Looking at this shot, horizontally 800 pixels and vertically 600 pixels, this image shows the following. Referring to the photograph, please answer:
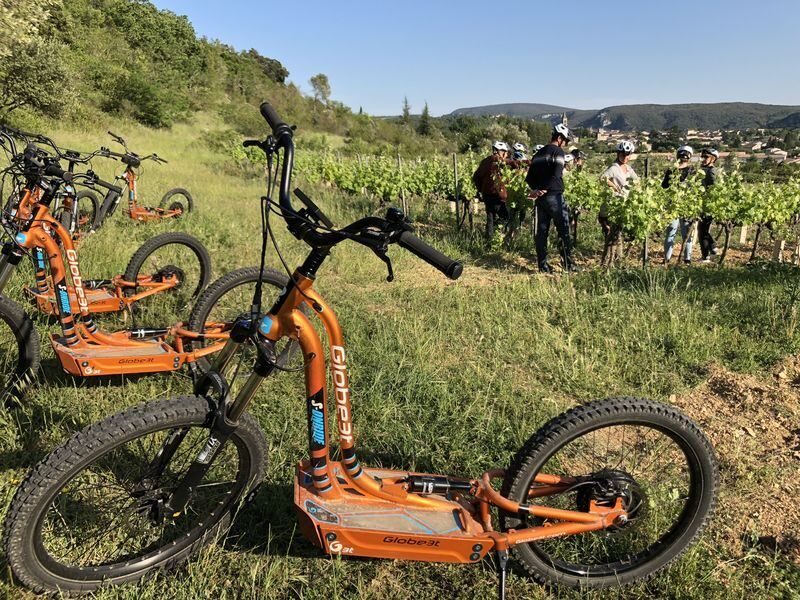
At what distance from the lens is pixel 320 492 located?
2.06 m

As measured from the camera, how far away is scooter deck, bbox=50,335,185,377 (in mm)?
3121

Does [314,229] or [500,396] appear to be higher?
[314,229]

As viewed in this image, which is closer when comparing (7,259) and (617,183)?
(7,259)

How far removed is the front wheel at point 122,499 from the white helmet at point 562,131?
6195 mm

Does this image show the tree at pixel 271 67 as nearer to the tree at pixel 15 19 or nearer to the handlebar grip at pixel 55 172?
the tree at pixel 15 19

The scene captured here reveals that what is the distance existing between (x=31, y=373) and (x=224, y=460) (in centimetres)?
154

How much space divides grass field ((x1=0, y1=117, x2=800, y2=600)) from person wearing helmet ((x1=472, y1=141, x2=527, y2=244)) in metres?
3.30

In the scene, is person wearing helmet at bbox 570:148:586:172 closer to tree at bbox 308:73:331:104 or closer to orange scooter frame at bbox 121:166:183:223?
orange scooter frame at bbox 121:166:183:223

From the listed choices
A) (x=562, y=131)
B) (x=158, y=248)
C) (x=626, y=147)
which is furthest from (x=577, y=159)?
(x=158, y=248)

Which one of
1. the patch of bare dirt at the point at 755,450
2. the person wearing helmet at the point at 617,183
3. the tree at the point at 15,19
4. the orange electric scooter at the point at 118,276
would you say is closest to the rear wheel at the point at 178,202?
the orange electric scooter at the point at 118,276

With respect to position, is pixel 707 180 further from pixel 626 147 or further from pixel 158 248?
pixel 158 248

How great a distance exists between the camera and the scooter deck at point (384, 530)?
199 cm

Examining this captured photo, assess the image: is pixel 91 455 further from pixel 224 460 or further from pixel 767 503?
pixel 767 503

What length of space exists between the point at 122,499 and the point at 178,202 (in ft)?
26.6
